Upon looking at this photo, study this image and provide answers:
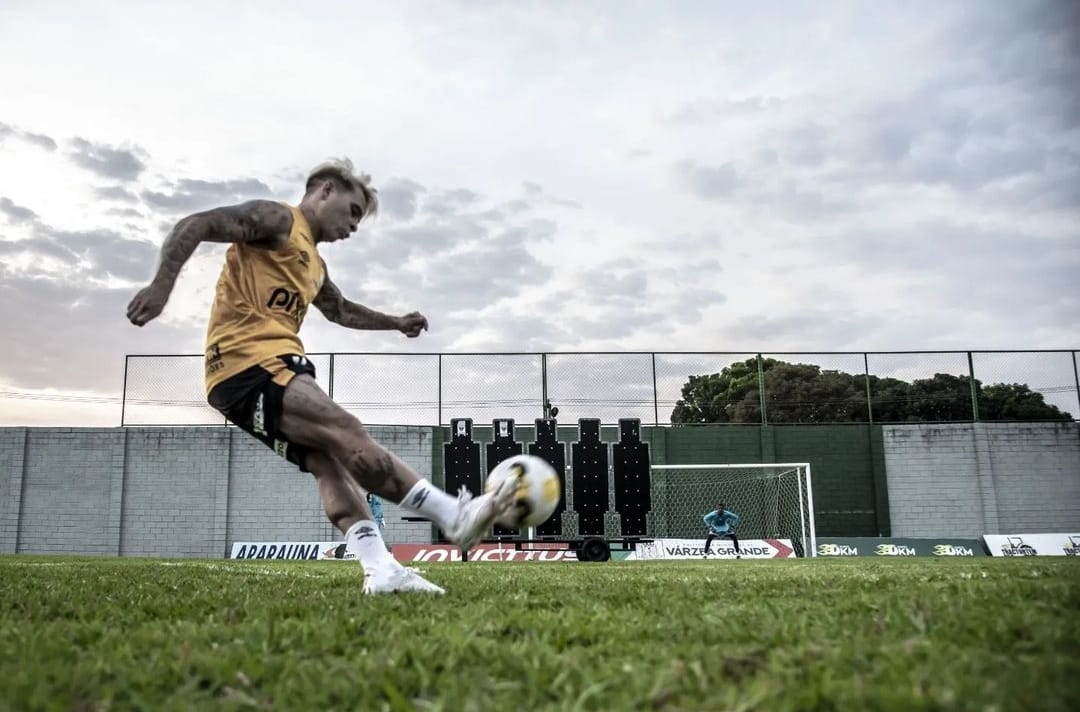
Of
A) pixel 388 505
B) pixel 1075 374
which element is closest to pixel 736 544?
pixel 388 505

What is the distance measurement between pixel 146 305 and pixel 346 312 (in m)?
1.62

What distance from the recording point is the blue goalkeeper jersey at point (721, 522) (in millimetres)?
20045

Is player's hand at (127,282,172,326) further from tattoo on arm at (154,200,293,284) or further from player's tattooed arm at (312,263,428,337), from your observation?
player's tattooed arm at (312,263,428,337)

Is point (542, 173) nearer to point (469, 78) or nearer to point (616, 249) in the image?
point (616, 249)

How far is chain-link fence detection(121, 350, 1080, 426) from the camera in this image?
22.8 meters

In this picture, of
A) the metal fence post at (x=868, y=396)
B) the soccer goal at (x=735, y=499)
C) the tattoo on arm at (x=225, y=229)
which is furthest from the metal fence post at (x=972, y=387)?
the tattoo on arm at (x=225, y=229)

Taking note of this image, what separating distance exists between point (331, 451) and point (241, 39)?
25.6 ft

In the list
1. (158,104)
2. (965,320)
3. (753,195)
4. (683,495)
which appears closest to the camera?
(158,104)

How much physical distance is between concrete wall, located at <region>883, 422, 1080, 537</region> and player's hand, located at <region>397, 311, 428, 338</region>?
21887 mm

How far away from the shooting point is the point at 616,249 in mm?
19938

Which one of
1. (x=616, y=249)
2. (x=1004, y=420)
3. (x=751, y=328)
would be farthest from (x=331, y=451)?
(x=1004, y=420)

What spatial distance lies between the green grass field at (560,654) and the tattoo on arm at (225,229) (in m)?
1.49

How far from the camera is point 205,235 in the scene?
3652 mm

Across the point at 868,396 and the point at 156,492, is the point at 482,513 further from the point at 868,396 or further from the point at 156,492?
the point at 868,396
